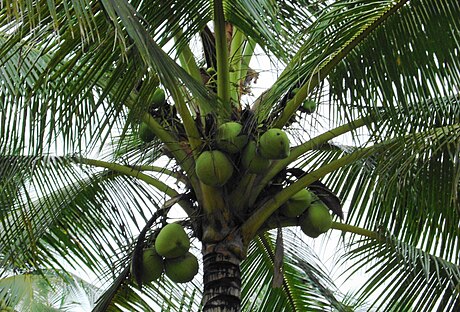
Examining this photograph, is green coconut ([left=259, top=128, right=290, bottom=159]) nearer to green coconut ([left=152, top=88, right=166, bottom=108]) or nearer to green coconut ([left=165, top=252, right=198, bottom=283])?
green coconut ([left=165, top=252, right=198, bottom=283])

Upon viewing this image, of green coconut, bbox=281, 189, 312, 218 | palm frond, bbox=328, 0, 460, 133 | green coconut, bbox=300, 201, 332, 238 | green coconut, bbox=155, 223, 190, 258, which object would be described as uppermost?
palm frond, bbox=328, 0, 460, 133

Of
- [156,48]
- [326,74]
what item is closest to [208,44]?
[326,74]

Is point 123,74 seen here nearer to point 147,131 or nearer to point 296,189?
point 147,131

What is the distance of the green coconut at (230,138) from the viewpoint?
3.82 metres

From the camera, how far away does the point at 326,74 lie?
150 inches

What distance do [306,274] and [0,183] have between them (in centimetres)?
207

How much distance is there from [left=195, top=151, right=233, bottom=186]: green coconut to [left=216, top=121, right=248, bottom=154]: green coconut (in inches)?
1.6

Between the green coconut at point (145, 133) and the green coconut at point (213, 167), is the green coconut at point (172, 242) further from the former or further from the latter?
the green coconut at point (145, 133)

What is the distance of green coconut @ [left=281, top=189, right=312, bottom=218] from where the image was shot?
409 centimetres

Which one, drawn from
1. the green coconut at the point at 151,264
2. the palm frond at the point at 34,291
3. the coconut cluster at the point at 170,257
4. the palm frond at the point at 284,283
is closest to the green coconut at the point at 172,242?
the coconut cluster at the point at 170,257

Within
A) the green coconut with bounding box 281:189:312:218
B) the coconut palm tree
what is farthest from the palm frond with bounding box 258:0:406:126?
the green coconut with bounding box 281:189:312:218

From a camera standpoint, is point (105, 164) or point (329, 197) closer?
point (329, 197)

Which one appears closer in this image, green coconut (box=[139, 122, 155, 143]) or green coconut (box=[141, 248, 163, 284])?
green coconut (box=[141, 248, 163, 284])

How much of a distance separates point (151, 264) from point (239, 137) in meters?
0.76
